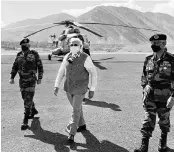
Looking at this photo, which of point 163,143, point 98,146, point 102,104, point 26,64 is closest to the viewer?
point 163,143

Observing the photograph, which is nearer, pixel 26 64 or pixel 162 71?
pixel 162 71

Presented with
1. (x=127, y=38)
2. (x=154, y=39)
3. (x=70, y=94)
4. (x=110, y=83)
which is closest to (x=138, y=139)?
(x=70, y=94)

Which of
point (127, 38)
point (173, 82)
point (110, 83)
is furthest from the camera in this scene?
point (127, 38)

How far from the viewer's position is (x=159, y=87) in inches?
179

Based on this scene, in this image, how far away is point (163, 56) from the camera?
14.9 ft

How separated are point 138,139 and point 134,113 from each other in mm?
1827

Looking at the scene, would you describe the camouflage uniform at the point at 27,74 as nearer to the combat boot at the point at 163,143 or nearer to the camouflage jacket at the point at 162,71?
the camouflage jacket at the point at 162,71

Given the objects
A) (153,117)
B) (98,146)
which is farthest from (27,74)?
(153,117)

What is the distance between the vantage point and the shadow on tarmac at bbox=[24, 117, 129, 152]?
4922 mm

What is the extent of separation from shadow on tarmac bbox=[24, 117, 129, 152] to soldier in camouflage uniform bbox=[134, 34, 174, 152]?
1.93ft

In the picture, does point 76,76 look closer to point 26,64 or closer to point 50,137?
point 50,137

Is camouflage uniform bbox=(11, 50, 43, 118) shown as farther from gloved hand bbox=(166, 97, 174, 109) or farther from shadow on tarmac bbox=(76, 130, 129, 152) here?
gloved hand bbox=(166, 97, 174, 109)

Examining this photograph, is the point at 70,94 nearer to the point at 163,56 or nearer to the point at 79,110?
the point at 79,110

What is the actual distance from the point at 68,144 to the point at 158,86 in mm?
1990
